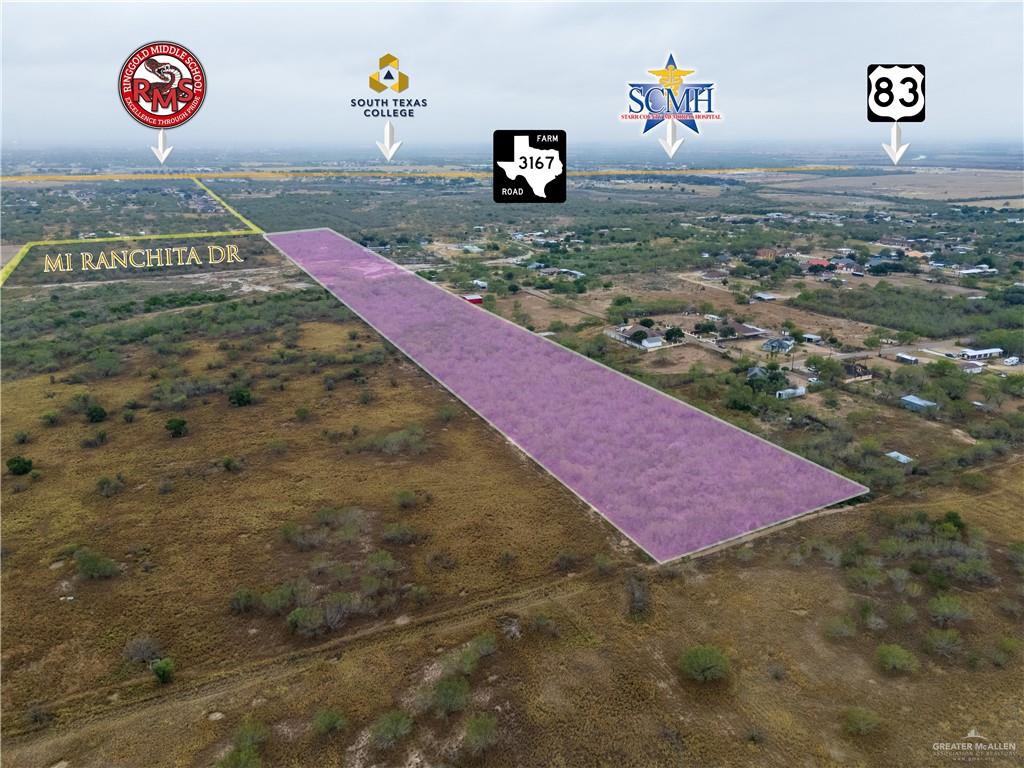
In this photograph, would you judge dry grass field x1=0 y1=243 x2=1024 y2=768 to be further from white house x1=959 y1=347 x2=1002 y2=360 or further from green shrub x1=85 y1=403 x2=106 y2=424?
white house x1=959 y1=347 x2=1002 y2=360

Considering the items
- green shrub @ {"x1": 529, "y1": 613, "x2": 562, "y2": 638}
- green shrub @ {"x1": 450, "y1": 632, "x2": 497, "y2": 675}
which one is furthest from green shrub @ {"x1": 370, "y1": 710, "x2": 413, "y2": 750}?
green shrub @ {"x1": 529, "y1": 613, "x2": 562, "y2": 638}

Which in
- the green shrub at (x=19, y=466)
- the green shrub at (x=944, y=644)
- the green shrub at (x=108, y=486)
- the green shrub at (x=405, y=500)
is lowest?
the green shrub at (x=944, y=644)

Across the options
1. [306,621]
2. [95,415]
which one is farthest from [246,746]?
[95,415]

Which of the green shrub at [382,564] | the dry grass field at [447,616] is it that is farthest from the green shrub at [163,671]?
the green shrub at [382,564]

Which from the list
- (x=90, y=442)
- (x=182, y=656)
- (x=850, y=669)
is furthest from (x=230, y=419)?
(x=850, y=669)

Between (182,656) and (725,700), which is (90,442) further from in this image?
(725,700)

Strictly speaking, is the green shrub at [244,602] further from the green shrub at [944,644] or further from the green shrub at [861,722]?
the green shrub at [944,644]
